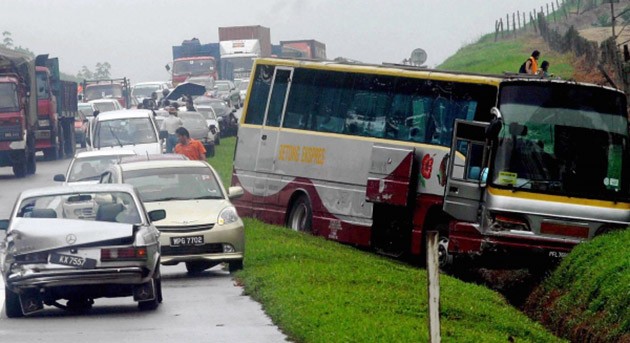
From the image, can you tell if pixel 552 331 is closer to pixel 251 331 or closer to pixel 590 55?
pixel 251 331

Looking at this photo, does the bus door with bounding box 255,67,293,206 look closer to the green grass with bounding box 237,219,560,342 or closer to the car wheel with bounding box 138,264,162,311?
the green grass with bounding box 237,219,560,342

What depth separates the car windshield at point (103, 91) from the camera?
71.2 m

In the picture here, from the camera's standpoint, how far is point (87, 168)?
27047 millimetres

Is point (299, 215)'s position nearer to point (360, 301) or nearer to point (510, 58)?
point (360, 301)

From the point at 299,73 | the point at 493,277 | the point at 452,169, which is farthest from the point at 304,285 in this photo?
the point at 299,73

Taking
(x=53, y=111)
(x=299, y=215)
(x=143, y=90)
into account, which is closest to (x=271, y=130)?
(x=299, y=215)

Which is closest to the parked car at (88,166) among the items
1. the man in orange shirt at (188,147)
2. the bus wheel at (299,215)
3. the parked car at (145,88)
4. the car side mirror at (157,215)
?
the man in orange shirt at (188,147)

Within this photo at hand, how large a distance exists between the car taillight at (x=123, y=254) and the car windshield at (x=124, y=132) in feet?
64.3

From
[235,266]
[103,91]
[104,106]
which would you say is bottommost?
[103,91]

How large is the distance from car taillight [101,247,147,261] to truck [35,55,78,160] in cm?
3296

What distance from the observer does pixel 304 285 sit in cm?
1723

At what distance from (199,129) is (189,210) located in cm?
2944

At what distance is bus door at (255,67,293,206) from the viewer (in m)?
26.2

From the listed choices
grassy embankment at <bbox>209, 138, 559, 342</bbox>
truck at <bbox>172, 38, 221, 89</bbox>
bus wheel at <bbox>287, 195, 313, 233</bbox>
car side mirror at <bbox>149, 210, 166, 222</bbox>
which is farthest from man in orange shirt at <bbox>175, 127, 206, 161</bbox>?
truck at <bbox>172, 38, 221, 89</bbox>
